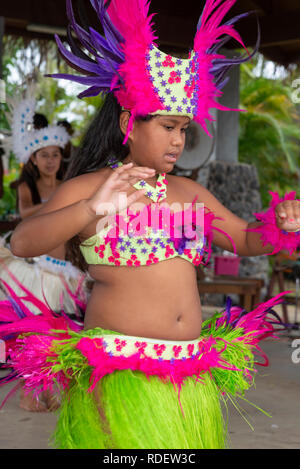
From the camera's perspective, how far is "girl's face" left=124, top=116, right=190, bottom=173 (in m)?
1.58

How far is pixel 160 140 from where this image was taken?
1586 millimetres

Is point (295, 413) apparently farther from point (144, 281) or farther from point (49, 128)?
point (49, 128)

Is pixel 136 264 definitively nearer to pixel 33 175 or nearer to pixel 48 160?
pixel 48 160

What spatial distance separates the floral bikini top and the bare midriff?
0.03 metres

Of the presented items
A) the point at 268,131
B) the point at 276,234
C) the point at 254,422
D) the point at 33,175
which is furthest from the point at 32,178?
the point at 268,131

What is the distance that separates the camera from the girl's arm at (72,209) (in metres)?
1.41

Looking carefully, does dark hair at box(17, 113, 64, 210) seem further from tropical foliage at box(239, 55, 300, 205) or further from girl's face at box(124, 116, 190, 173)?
tropical foliage at box(239, 55, 300, 205)

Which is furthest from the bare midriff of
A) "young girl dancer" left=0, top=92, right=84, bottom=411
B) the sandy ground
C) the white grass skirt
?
"young girl dancer" left=0, top=92, right=84, bottom=411

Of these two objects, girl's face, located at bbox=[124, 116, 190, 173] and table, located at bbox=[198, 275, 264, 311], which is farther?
table, located at bbox=[198, 275, 264, 311]

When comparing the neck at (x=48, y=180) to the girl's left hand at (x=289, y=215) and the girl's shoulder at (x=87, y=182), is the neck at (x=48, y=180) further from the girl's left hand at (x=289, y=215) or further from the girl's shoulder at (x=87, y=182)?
the girl's left hand at (x=289, y=215)

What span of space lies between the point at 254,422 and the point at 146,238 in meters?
1.79

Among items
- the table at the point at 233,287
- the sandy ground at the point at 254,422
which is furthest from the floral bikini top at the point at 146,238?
the table at the point at 233,287

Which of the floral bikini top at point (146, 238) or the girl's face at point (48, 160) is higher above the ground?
the girl's face at point (48, 160)

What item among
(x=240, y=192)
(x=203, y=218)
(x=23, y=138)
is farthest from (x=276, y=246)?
(x=240, y=192)
